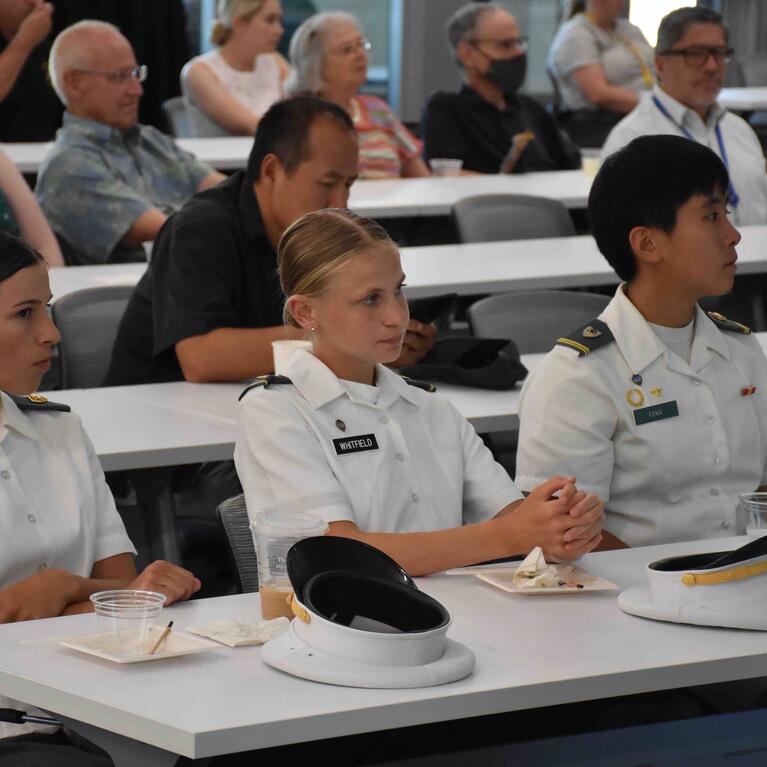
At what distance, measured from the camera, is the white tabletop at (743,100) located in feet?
26.2

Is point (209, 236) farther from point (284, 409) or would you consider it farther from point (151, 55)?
point (151, 55)

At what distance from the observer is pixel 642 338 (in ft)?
8.27

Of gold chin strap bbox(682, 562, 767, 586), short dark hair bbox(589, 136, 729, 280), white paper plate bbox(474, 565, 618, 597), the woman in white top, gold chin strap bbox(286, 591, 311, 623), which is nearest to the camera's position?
gold chin strap bbox(286, 591, 311, 623)

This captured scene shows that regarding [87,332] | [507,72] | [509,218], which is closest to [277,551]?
[87,332]

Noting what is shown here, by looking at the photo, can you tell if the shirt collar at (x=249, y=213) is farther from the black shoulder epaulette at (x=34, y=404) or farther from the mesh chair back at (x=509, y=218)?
the mesh chair back at (x=509, y=218)

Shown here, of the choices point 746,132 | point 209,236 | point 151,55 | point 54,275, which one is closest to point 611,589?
point 209,236

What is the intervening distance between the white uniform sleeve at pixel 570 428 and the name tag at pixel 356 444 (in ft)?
1.20

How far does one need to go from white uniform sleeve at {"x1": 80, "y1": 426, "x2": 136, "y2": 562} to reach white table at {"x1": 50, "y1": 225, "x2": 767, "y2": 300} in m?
1.49

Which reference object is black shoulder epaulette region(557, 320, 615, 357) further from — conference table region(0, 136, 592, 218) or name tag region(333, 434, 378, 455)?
conference table region(0, 136, 592, 218)

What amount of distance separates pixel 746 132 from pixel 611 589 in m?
3.82

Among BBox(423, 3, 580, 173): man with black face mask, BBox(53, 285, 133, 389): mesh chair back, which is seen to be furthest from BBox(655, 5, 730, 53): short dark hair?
BBox(53, 285, 133, 389): mesh chair back

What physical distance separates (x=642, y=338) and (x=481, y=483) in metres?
0.42

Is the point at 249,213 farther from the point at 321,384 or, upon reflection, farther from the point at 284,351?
the point at 321,384

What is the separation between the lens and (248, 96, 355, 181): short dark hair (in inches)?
123
